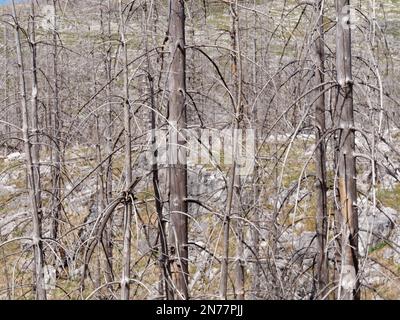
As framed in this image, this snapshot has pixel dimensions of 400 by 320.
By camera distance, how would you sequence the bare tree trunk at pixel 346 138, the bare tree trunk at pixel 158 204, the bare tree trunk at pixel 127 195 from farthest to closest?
the bare tree trunk at pixel 158 204 < the bare tree trunk at pixel 346 138 < the bare tree trunk at pixel 127 195

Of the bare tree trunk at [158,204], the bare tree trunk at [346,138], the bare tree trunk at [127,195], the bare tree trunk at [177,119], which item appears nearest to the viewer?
the bare tree trunk at [127,195]

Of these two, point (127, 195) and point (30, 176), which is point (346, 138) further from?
point (30, 176)

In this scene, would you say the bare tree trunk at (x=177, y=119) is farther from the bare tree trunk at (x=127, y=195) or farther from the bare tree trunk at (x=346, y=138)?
the bare tree trunk at (x=346, y=138)

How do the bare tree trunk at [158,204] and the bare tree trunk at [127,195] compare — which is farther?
the bare tree trunk at [158,204]

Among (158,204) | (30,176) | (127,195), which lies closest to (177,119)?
(158,204)

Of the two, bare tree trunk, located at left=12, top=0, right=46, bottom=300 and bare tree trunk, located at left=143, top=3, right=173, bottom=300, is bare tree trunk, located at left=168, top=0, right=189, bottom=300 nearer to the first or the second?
bare tree trunk, located at left=143, top=3, right=173, bottom=300

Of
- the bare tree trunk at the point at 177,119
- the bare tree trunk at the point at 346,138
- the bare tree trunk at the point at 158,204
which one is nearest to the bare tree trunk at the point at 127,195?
the bare tree trunk at the point at 158,204

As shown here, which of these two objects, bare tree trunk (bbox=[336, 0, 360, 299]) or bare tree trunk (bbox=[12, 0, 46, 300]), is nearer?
bare tree trunk (bbox=[336, 0, 360, 299])

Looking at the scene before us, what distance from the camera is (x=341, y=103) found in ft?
11.1

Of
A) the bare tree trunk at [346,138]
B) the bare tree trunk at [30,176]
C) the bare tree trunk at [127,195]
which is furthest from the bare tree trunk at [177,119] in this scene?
the bare tree trunk at [346,138]

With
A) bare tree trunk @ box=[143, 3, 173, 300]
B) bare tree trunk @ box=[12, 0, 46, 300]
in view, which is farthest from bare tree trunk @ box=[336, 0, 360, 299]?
bare tree trunk @ box=[12, 0, 46, 300]

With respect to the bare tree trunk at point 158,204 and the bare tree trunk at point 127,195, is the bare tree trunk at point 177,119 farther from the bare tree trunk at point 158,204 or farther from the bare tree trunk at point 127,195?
the bare tree trunk at point 127,195
